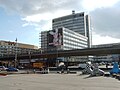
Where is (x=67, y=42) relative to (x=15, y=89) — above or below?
above

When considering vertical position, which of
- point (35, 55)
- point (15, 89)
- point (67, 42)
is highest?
point (67, 42)

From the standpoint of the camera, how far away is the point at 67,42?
641 ft

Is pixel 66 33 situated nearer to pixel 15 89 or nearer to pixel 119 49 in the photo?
pixel 119 49

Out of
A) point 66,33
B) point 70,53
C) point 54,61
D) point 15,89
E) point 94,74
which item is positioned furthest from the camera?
point 66,33

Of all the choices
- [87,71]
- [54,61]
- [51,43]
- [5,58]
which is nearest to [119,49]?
[87,71]

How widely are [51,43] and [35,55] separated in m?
16.5

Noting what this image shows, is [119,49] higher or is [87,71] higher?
[119,49]

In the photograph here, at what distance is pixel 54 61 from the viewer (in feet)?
531

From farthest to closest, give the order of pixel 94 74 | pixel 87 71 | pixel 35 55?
1. pixel 35 55
2. pixel 87 71
3. pixel 94 74

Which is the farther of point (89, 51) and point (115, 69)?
point (89, 51)

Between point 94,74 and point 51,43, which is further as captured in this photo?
point 51,43

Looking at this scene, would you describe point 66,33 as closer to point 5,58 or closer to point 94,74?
point 5,58

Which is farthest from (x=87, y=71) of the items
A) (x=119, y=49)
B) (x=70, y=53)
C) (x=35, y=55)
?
(x=35, y=55)

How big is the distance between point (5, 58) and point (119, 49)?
92523 mm
